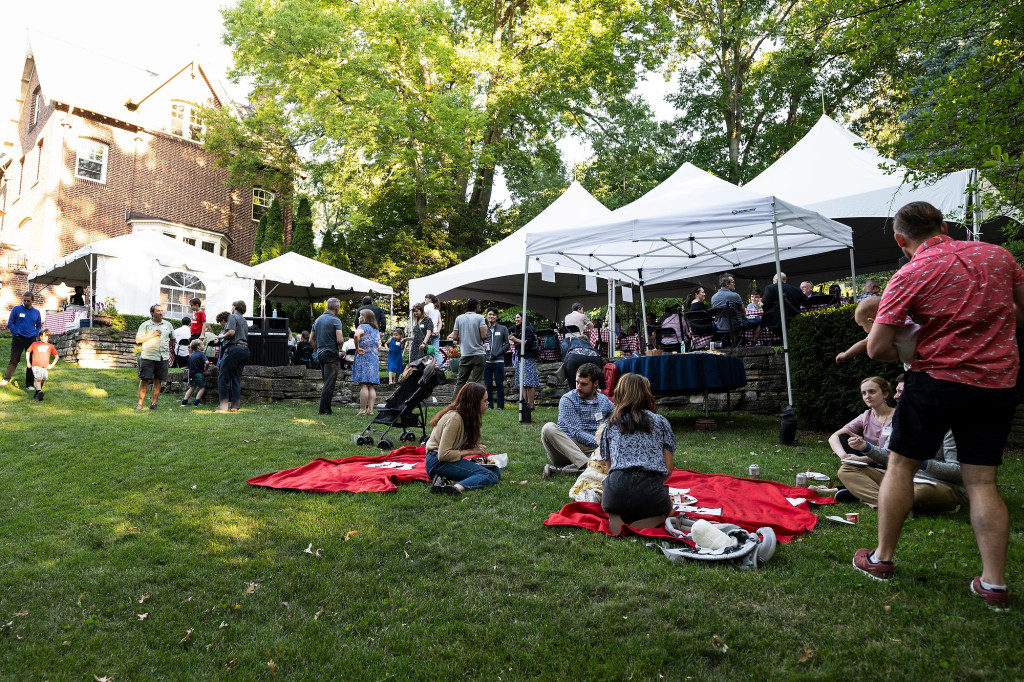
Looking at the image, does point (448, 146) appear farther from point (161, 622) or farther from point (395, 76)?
point (161, 622)

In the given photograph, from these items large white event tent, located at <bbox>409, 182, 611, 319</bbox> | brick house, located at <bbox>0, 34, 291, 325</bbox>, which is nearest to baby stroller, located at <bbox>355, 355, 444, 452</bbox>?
large white event tent, located at <bbox>409, 182, 611, 319</bbox>

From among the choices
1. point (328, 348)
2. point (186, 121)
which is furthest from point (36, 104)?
point (328, 348)

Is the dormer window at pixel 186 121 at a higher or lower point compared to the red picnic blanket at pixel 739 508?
higher

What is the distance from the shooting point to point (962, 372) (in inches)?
115

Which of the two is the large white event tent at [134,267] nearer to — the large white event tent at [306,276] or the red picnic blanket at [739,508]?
the large white event tent at [306,276]

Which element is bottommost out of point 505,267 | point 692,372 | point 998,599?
point 998,599

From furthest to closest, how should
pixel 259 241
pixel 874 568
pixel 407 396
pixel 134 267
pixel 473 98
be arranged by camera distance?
pixel 259 241
pixel 473 98
pixel 134 267
pixel 407 396
pixel 874 568

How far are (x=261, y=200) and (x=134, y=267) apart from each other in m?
11.6

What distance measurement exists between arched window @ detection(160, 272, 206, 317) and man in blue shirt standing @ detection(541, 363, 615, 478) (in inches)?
733

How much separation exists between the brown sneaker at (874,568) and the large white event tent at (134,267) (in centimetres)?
1782

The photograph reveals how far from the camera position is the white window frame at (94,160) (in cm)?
2429

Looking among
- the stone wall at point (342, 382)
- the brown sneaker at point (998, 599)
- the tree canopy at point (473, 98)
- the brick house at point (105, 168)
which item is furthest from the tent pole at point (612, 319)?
the brick house at point (105, 168)

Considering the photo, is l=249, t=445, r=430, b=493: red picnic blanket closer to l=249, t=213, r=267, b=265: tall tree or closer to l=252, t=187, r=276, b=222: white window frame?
l=249, t=213, r=267, b=265: tall tree

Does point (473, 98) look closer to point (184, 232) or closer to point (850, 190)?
point (184, 232)
